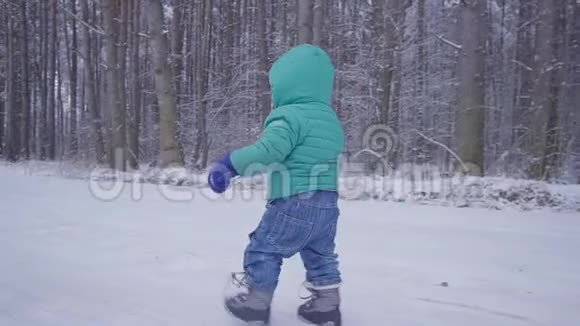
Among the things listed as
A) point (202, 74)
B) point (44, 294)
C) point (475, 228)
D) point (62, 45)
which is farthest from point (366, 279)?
point (62, 45)

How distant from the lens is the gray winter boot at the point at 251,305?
188cm

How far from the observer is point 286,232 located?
6.06 feet

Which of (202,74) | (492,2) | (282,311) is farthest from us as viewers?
(492,2)

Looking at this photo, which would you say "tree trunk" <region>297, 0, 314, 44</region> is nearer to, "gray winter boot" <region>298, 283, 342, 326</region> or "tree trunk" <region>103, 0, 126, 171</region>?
"tree trunk" <region>103, 0, 126, 171</region>

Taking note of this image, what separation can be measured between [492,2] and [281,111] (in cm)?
1940

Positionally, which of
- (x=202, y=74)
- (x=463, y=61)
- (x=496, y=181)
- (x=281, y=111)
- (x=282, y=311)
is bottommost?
(x=282, y=311)

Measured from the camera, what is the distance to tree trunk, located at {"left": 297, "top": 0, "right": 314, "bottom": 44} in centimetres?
910

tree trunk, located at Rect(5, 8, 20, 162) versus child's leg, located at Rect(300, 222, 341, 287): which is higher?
tree trunk, located at Rect(5, 8, 20, 162)

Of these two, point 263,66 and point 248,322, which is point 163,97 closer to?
point 263,66

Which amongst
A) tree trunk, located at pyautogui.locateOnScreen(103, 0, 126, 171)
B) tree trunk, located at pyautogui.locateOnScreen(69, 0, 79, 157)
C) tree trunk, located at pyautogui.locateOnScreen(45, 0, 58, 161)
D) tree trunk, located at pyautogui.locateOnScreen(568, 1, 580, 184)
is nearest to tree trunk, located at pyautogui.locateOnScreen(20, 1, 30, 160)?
tree trunk, located at pyautogui.locateOnScreen(45, 0, 58, 161)

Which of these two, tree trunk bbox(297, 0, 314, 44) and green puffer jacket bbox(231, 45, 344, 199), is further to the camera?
tree trunk bbox(297, 0, 314, 44)

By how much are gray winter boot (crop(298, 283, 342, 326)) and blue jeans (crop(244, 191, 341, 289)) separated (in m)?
0.04

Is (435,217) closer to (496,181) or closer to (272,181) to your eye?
(496,181)

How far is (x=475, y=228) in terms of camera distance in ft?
14.4
